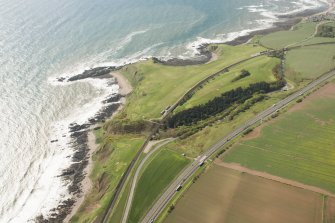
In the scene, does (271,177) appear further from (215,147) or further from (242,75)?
(242,75)

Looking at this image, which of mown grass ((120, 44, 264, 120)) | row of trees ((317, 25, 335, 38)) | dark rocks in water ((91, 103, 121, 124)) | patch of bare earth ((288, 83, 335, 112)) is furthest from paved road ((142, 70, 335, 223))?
dark rocks in water ((91, 103, 121, 124))

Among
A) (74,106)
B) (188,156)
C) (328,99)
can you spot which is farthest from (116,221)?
(328,99)

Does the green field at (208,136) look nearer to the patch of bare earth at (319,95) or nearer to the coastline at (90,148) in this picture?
the patch of bare earth at (319,95)

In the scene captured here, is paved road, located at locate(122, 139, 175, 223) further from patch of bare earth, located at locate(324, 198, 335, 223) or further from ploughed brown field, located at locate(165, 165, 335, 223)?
patch of bare earth, located at locate(324, 198, 335, 223)

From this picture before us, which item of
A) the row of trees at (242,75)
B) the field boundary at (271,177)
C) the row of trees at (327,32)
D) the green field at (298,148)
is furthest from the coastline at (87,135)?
the row of trees at (327,32)

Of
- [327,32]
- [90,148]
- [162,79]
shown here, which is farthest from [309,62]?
[90,148]

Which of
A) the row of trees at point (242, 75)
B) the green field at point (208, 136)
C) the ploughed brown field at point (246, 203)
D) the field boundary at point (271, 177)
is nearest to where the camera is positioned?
the ploughed brown field at point (246, 203)

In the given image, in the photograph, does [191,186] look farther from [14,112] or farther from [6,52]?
[6,52]
